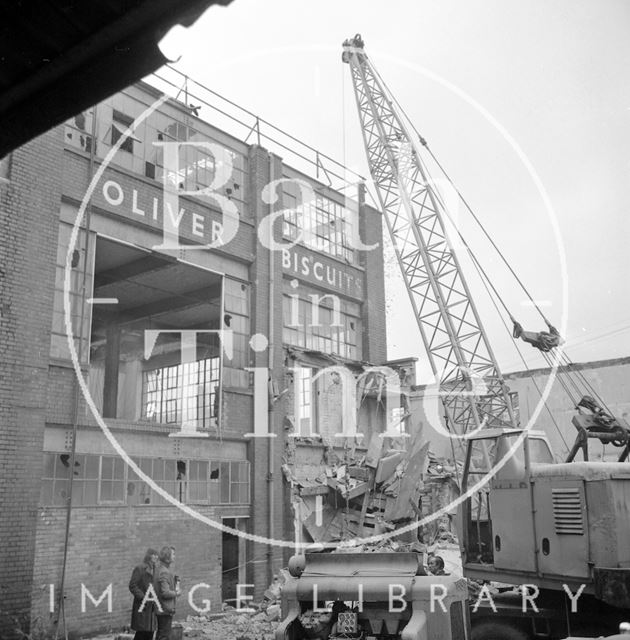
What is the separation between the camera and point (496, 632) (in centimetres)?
881

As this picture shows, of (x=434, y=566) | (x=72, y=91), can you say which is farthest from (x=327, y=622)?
(x=72, y=91)

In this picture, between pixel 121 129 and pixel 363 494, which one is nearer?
pixel 121 129

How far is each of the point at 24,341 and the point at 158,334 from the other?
12.2 meters

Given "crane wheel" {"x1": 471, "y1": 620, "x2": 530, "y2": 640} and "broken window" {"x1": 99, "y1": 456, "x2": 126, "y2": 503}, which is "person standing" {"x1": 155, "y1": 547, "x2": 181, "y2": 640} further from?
"broken window" {"x1": 99, "y1": 456, "x2": 126, "y2": 503}

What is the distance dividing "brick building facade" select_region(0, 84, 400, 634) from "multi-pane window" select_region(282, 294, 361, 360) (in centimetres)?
6

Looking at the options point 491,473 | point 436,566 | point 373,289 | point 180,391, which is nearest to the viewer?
point 436,566

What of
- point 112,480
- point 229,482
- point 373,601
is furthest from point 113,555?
point 373,601

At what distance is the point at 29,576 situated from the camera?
41.0 ft

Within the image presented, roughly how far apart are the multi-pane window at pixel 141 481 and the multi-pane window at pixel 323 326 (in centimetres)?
444

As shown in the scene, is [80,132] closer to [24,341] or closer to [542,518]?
[24,341]

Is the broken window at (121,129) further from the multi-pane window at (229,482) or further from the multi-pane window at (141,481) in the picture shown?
the multi-pane window at (229,482)

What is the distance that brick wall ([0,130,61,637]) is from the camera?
12.4m

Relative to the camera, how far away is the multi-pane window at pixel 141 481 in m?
13.6

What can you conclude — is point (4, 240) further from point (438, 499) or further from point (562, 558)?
point (438, 499)
